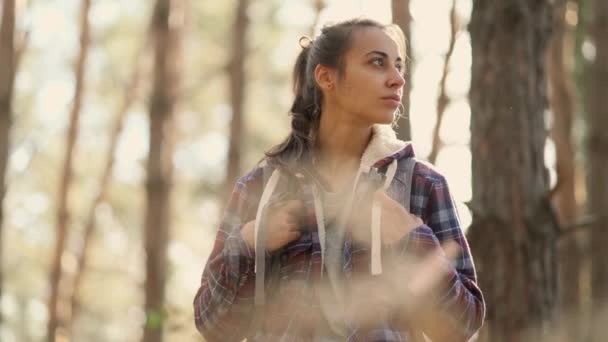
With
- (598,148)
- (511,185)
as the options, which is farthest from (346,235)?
(598,148)

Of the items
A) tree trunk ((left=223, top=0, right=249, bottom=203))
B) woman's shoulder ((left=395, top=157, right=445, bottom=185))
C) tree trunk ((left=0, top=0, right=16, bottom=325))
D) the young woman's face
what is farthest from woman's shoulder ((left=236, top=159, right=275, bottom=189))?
tree trunk ((left=223, top=0, right=249, bottom=203))

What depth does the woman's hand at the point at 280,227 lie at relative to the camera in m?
A: 3.58

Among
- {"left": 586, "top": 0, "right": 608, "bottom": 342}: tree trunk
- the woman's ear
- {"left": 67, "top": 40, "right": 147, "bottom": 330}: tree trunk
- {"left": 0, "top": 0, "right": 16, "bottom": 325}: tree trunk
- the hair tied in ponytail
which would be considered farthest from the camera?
{"left": 67, "top": 40, "right": 147, "bottom": 330}: tree trunk

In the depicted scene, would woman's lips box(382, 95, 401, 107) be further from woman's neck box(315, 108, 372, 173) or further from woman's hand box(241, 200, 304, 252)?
woman's hand box(241, 200, 304, 252)

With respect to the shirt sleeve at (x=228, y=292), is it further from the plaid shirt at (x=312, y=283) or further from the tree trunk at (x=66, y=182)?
the tree trunk at (x=66, y=182)

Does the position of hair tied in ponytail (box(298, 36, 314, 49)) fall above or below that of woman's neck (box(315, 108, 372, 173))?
above

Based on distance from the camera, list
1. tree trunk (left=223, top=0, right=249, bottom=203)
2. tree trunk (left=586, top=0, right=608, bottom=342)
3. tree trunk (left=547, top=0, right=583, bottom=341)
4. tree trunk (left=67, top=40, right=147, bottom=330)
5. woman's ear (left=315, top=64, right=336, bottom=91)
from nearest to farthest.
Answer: woman's ear (left=315, top=64, right=336, bottom=91)
tree trunk (left=586, top=0, right=608, bottom=342)
tree trunk (left=547, top=0, right=583, bottom=341)
tree trunk (left=223, top=0, right=249, bottom=203)
tree trunk (left=67, top=40, right=147, bottom=330)

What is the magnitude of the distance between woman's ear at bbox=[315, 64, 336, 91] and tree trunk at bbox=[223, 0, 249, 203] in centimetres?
966

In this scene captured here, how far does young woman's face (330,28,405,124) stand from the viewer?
367 cm

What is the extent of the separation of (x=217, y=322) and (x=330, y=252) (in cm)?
46

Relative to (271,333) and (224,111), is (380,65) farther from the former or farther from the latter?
(224,111)

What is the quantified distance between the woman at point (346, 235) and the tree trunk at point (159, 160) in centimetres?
733

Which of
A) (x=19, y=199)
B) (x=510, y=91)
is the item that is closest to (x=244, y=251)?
(x=510, y=91)

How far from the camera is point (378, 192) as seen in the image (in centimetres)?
353
